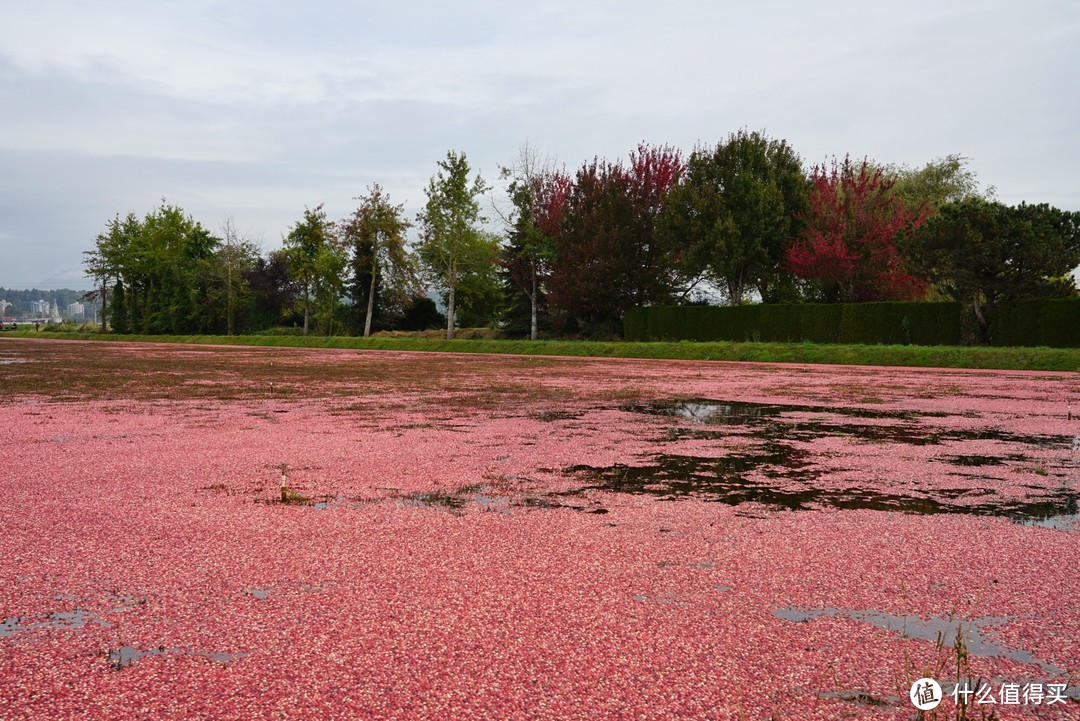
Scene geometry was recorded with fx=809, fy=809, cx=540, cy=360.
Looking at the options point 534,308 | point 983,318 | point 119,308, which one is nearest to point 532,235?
point 534,308

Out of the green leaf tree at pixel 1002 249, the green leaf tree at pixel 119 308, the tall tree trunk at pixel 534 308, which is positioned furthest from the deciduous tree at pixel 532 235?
the green leaf tree at pixel 119 308

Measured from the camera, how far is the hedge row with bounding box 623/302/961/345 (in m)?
27.3

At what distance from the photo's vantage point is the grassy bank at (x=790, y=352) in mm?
21764

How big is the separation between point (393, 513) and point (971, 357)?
21436mm

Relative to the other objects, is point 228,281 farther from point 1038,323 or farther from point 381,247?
point 1038,323

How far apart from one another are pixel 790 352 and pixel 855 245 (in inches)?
350

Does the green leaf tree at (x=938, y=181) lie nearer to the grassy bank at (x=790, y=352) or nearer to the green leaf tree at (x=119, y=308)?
the grassy bank at (x=790, y=352)

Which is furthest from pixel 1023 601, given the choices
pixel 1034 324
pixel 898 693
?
pixel 1034 324

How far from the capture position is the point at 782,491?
6250 millimetres

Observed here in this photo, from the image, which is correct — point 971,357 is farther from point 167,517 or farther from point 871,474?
point 167,517

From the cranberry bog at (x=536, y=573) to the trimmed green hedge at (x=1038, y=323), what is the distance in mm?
17999

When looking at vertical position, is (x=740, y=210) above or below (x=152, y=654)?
above

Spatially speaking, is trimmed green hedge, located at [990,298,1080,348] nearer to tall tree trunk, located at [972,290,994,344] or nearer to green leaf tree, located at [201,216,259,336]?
tall tree trunk, located at [972,290,994,344]

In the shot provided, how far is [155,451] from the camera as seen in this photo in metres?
7.93
